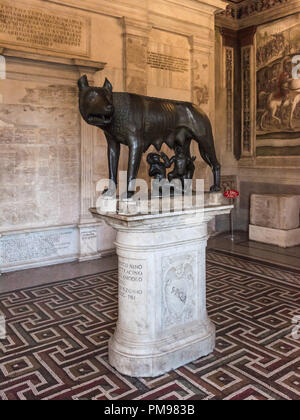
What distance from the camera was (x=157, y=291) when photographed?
3225 mm

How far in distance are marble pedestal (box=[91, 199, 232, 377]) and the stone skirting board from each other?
3.29 meters

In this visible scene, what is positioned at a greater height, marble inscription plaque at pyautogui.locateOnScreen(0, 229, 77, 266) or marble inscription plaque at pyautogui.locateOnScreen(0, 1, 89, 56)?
marble inscription plaque at pyautogui.locateOnScreen(0, 1, 89, 56)

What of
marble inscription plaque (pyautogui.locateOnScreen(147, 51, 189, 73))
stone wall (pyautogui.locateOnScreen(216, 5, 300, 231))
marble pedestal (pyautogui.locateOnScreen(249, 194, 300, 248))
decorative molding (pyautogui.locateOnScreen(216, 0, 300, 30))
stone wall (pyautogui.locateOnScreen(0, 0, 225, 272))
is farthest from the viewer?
stone wall (pyautogui.locateOnScreen(216, 5, 300, 231))

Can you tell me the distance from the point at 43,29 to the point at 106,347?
16.6 feet

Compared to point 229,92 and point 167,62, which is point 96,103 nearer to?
point 167,62

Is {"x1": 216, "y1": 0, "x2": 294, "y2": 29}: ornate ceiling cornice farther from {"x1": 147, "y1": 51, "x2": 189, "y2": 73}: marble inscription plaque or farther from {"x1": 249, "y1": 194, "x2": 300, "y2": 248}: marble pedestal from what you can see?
{"x1": 249, "y1": 194, "x2": 300, "y2": 248}: marble pedestal

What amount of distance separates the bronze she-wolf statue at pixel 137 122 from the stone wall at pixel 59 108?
329 cm

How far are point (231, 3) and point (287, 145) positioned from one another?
3804 mm

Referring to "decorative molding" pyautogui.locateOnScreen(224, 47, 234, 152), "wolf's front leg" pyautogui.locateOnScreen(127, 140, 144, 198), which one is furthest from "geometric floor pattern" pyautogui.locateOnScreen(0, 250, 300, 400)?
"decorative molding" pyautogui.locateOnScreen(224, 47, 234, 152)

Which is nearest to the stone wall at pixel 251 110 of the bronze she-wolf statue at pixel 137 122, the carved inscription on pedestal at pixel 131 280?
the bronze she-wolf statue at pixel 137 122

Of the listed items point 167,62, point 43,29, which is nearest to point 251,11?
point 167,62

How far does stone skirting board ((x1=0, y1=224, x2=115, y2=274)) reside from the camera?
20.1 ft

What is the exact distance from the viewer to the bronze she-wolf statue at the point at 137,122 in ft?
10.1

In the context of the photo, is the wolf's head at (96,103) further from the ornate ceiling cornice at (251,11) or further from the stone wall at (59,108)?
the ornate ceiling cornice at (251,11)
